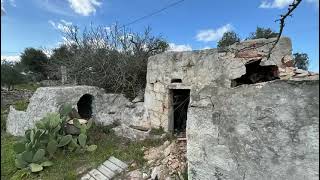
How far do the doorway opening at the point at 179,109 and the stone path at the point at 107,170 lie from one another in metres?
2.04

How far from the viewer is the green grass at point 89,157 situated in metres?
8.24

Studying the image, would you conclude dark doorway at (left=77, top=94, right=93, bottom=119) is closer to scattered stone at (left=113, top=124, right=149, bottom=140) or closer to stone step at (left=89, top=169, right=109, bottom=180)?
scattered stone at (left=113, top=124, right=149, bottom=140)

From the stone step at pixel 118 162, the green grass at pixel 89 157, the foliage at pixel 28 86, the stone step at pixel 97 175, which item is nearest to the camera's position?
the stone step at pixel 97 175

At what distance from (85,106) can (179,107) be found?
3717 mm

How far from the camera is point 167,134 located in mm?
9305

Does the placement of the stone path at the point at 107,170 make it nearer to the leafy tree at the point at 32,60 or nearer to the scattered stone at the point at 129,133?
the scattered stone at the point at 129,133

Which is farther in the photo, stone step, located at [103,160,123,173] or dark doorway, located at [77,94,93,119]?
dark doorway, located at [77,94,93,119]

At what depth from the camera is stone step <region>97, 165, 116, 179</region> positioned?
780 centimetres

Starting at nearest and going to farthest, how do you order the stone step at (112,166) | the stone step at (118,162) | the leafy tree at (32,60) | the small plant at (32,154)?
the stone step at (112,166) < the stone step at (118,162) < the small plant at (32,154) < the leafy tree at (32,60)

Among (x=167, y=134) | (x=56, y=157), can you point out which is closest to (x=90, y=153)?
(x=56, y=157)

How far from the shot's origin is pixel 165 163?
24.7 ft

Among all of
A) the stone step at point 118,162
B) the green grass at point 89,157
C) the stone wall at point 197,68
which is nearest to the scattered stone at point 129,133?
the green grass at point 89,157

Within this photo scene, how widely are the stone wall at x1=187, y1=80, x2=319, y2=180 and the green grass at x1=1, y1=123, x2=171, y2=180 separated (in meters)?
3.10

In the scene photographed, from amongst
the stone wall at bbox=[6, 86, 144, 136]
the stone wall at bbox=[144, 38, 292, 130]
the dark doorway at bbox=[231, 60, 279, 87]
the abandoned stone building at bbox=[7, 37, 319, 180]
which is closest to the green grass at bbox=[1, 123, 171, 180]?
the stone wall at bbox=[6, 86, 144, 136]
